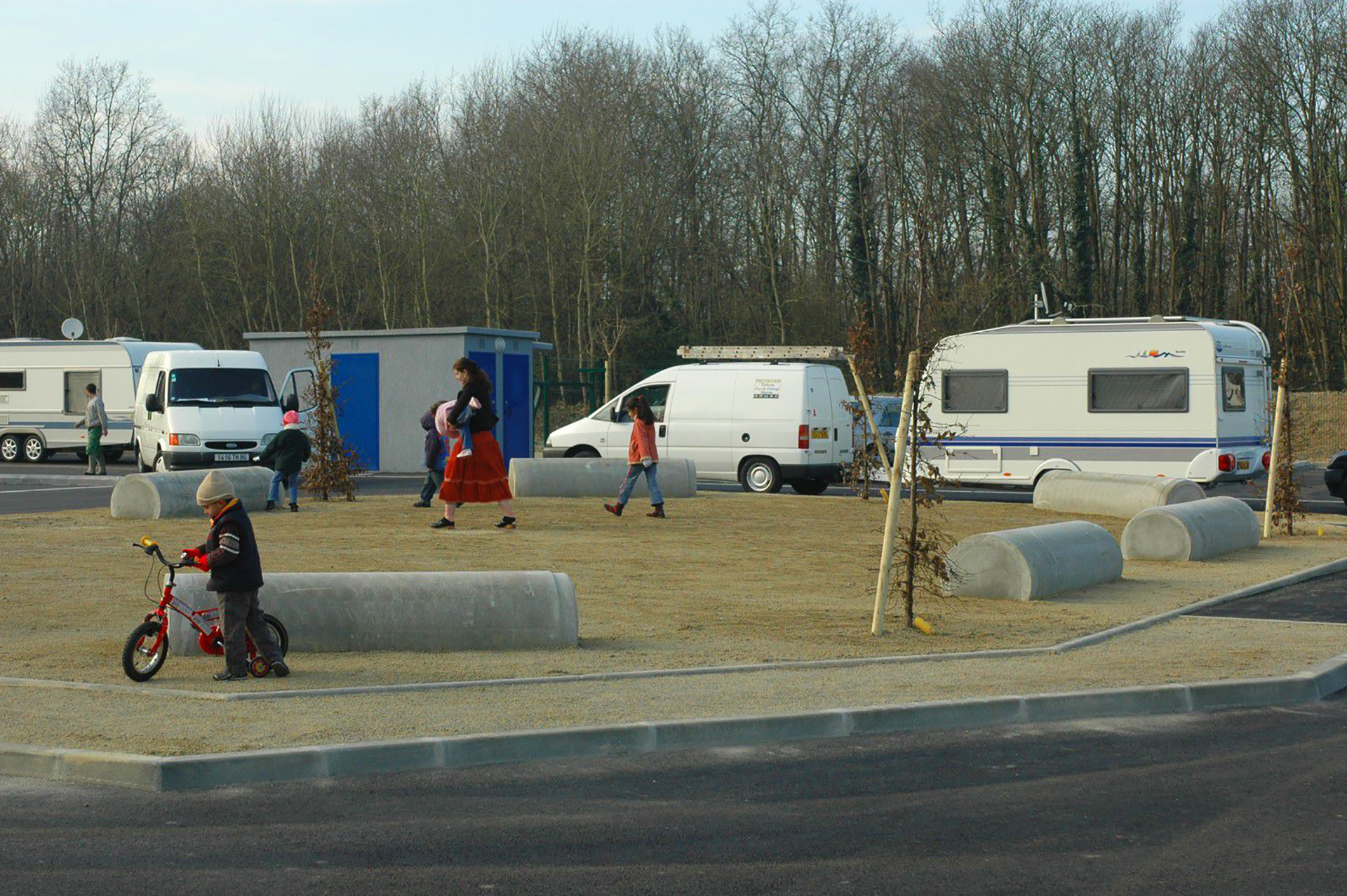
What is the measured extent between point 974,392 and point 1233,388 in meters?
4.01

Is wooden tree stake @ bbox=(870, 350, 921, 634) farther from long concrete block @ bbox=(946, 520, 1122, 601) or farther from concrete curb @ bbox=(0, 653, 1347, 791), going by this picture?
concrete curb @ bbox=(0, 653, 1347, 791)

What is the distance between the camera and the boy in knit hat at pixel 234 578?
359 inches

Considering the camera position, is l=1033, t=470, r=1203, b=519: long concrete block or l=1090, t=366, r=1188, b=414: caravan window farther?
l=1090, t=366, r=1188, b=414: caravan window

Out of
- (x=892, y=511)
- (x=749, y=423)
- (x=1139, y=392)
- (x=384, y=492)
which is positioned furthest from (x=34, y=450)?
(x=892, y=511)

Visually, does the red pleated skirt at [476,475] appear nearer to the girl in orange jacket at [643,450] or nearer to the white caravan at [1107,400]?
the girl in orange jacket at [643,450]

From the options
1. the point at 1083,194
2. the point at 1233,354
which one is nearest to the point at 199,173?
the point at 1083,194

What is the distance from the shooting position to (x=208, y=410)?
28328 millimetres

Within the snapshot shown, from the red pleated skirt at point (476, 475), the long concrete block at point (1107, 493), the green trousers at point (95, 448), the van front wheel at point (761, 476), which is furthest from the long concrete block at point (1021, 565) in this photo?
the green trousers at point (95, 448)

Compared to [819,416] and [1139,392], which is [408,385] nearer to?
[819,416]

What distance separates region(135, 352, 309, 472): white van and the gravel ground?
6537mm

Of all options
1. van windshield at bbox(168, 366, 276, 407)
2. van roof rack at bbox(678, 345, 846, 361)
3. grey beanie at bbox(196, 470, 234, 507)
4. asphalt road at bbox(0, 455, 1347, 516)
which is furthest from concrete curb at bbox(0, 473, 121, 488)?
grey beanie at bbox(196, 470, 234, 507)

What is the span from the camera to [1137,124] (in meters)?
52.1

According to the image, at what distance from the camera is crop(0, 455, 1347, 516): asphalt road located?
76.7ft

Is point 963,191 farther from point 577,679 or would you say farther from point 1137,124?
point 577,679
